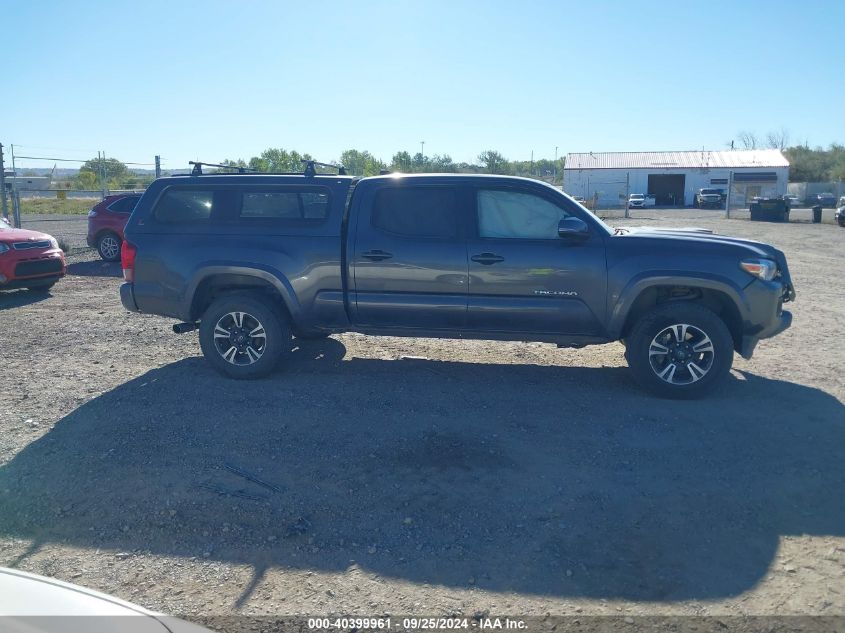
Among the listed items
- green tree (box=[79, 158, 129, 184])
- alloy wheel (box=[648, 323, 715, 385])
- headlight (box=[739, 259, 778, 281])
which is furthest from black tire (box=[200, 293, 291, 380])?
green tree (box=[79, 158, 129, 184])

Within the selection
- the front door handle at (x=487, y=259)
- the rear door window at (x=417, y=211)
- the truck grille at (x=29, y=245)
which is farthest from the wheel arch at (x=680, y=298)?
the truck grille at (x=29, y=245)

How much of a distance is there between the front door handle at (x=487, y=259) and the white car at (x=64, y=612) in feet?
16.1

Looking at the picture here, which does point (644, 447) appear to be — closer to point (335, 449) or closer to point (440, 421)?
point (440, 421)

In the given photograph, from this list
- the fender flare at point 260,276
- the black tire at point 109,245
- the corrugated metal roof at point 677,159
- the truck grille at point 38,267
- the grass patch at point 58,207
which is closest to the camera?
the fender flare at point 260,276

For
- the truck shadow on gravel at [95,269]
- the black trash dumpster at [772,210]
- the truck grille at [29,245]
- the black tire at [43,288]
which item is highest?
the black trash dumpster at [772,210]

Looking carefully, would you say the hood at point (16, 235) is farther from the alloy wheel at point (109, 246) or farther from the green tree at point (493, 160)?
the green tree at point (493, 160)

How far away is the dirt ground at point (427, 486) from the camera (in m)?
3.89

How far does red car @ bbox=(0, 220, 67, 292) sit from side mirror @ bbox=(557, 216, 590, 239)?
953 centimetres

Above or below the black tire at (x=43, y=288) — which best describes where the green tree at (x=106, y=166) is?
above

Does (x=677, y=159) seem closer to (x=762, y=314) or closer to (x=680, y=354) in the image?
(x=762, y=314)

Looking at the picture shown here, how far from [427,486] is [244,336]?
3.13 meters

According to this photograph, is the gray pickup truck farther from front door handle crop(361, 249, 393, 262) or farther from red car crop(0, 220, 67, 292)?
red car crop(0, 220, 67, 292)

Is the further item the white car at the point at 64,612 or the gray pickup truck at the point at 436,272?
the gray pickup truck at the point at 436,272

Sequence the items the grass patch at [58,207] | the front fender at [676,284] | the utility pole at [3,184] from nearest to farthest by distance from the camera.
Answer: the front fender at [676,284]
the utility pole at [3,184]
the grass patch at [58,207]
